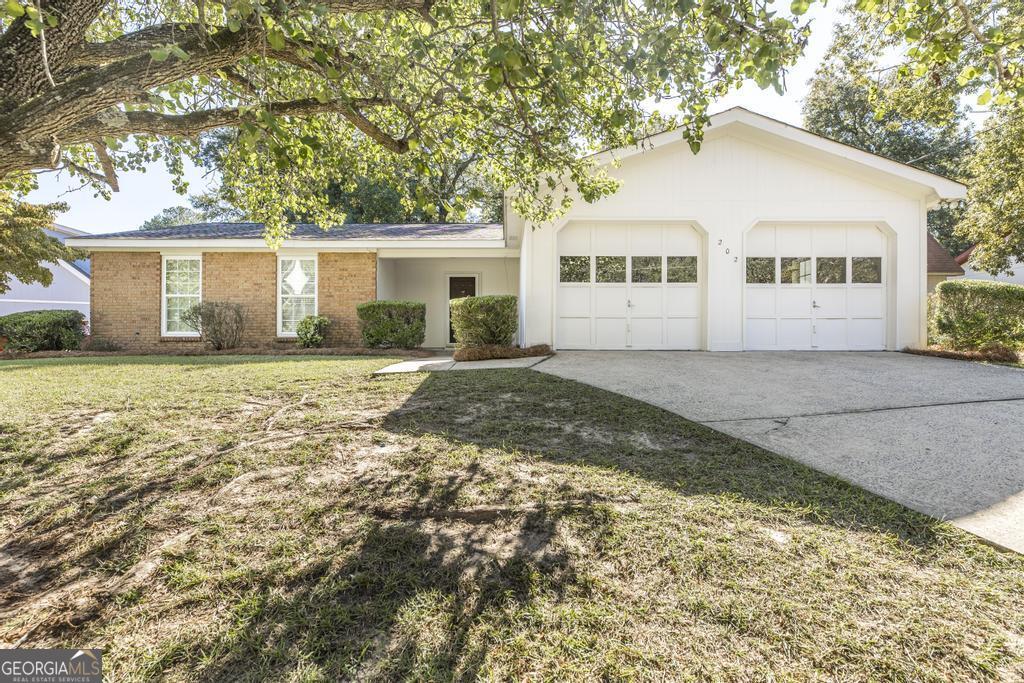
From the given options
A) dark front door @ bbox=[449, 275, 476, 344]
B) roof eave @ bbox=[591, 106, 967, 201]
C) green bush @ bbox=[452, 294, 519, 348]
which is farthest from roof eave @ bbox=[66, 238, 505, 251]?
roof eave @ bbox=[591, 106, 967, 201]

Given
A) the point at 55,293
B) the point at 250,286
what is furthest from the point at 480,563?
the point at 55,293

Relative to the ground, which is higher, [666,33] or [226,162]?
[226,162]

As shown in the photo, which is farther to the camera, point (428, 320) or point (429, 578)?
point (428, 320)

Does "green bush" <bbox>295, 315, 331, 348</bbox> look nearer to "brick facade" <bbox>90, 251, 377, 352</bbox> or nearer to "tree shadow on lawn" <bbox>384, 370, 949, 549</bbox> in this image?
"brick facade" <bbox>90, 251, 377, 352</bbox>

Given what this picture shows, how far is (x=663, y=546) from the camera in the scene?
7.30 feet

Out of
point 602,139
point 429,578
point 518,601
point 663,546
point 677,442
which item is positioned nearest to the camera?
point 518,601

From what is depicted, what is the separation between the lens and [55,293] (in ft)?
65.0

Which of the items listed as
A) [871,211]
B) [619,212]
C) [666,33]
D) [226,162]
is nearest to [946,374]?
[871,211]

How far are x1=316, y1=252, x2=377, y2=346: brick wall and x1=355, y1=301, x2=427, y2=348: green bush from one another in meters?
0.92

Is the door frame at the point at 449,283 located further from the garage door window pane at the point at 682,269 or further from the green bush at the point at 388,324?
the garage door window pane at the point at 682,269

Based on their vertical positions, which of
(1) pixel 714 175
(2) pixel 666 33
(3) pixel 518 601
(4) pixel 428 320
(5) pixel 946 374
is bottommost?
(3) pixel 518 601

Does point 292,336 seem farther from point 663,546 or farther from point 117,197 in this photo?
point 663,546

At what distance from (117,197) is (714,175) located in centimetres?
1051

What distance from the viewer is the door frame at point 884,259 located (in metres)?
9.22
